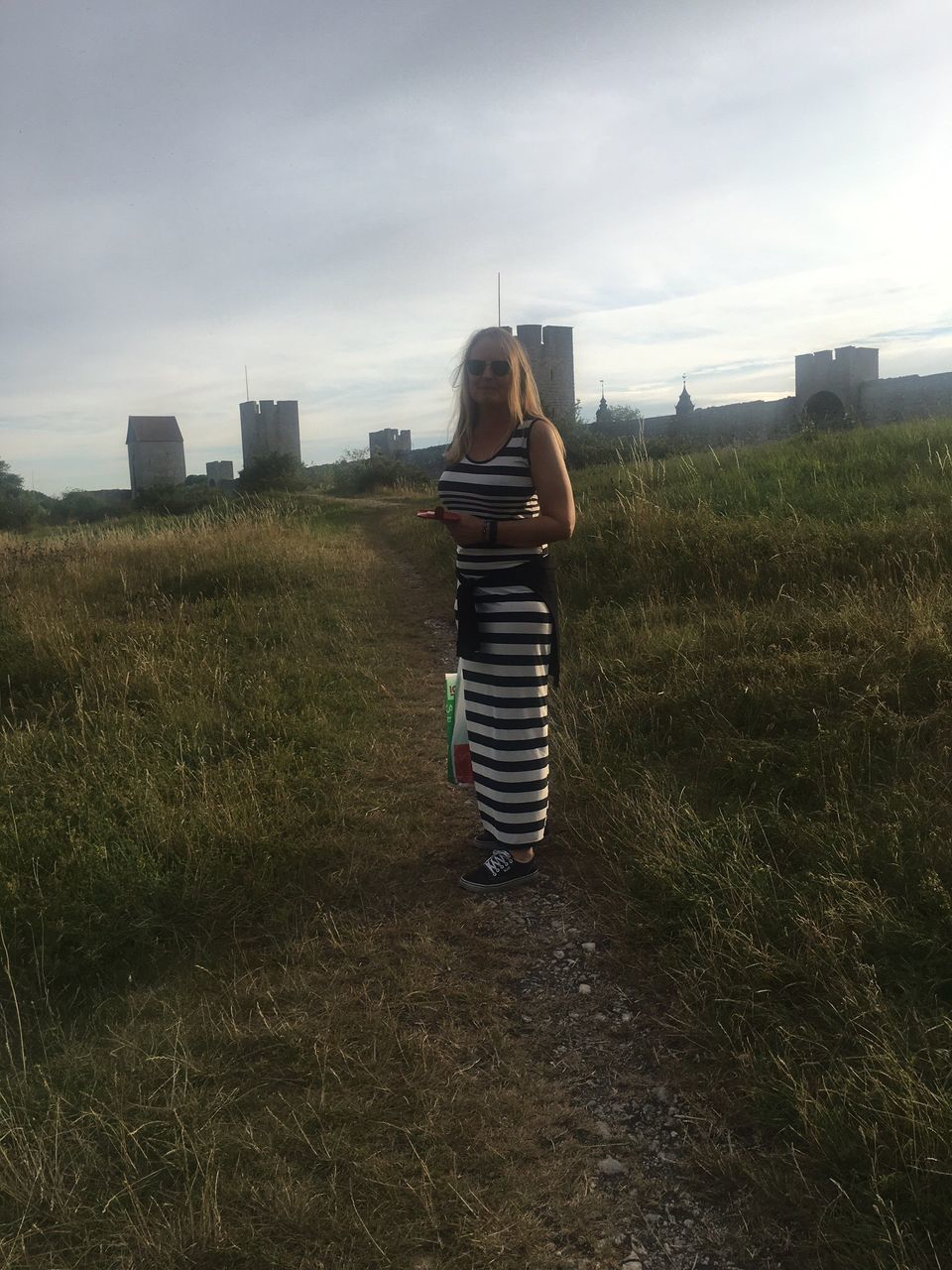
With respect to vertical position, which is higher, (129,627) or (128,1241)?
(129,627)

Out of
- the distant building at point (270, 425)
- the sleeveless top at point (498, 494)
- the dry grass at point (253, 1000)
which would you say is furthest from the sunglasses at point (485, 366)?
the distant building at point (270, 425)

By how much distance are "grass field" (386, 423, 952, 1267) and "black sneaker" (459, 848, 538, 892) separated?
289 millimetres

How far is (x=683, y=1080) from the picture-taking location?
2088 millimetres

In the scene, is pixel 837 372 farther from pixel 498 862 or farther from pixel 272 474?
pixel 498 862

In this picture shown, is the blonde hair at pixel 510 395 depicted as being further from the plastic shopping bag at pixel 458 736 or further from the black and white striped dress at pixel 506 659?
the plastic shopping bag at pixel 458 736

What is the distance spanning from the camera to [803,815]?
298 cm

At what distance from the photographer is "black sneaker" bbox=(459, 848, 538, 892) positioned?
306cm

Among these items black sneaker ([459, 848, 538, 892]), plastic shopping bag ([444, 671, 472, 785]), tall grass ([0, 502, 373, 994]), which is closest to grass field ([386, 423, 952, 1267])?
black sneaker ([459, 848, 538, 892])

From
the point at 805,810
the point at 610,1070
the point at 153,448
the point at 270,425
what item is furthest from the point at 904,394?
the point at 153,448

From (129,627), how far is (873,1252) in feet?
20.0

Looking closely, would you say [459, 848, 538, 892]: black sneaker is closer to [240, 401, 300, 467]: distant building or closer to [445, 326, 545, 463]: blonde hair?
[445, 326, 545, 463]: blonde hair

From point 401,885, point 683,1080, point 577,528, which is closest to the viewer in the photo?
point 683,1080

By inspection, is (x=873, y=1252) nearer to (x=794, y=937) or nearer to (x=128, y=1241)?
(x=794, y=937)

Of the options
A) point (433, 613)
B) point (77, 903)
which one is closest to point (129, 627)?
point (433, 613)
